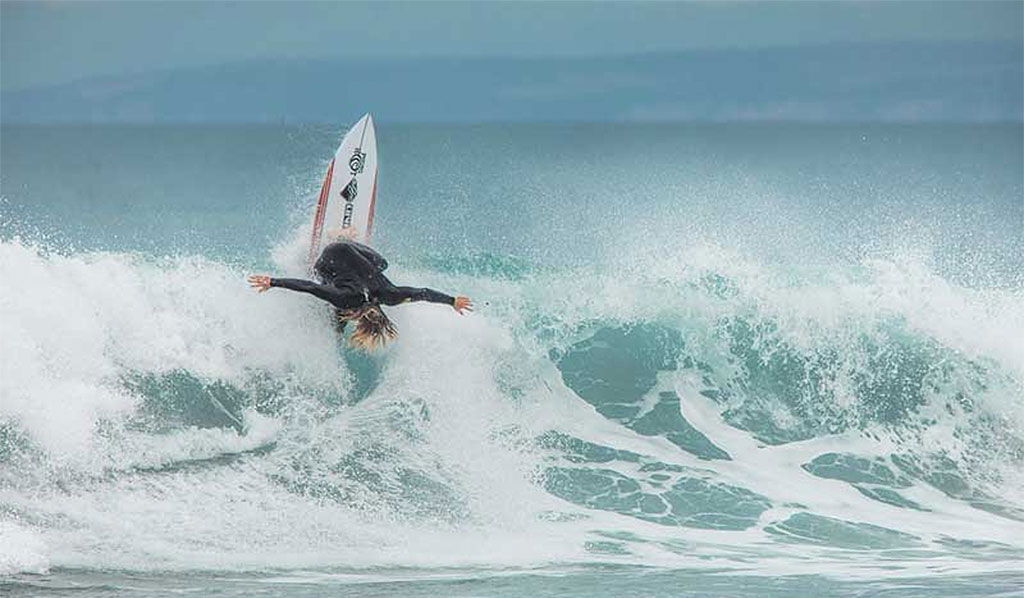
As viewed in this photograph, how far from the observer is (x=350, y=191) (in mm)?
8672

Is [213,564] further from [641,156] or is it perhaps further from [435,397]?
[641,156]

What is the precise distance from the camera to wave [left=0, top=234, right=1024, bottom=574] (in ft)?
22.1

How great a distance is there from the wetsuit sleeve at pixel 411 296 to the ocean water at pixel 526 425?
0.92 meters

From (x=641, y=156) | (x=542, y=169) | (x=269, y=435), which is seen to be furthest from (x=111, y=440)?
(x=641, y=156)

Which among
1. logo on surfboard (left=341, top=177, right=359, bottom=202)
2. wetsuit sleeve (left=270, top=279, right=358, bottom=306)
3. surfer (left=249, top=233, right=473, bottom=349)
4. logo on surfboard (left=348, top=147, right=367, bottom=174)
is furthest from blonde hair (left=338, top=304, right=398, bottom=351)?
logo on surfboard (left=348, top=147, right=367, bottom=174)

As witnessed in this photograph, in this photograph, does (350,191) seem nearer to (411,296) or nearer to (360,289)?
(360,289)

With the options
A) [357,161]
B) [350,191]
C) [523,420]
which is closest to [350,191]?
[350,191]

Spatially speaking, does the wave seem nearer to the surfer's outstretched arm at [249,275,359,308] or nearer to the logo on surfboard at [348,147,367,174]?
the logo on surfboard at [348,147,367,174]

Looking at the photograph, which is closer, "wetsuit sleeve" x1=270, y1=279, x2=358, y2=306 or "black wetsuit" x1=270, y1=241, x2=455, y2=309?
"wetsuit sleeve" x1=270, y1=279, x2=358, y2=306

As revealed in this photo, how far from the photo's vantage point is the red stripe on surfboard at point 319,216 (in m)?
8.37

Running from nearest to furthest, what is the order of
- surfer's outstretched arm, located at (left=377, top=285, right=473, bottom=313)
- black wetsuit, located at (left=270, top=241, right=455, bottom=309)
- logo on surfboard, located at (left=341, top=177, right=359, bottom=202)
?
surfer's outstretched arm, located at (left=377, top=285, right=473, bottom=313)
black wetsuit, located at (left=270, top=241, right=455, bottom=309)
logo on surfboard, located at (left=341, top=177, right=359, bottom=202)

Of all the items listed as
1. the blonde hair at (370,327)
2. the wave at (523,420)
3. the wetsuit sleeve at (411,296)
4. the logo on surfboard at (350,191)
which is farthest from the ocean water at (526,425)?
the wetsuit sleeve at (411,296)

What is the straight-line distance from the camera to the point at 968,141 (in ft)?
120

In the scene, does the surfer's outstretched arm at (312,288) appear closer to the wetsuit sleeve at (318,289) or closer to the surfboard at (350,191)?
the wetsuit sleeve at (318,289)
